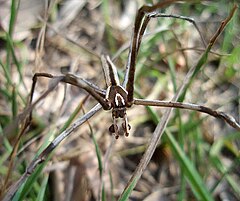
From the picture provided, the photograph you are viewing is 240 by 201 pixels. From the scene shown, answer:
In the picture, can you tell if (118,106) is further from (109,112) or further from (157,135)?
(109,112)

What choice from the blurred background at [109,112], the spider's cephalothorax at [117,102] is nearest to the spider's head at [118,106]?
the spider's cephalothorax at [117,102]

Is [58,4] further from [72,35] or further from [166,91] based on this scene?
[166,91]

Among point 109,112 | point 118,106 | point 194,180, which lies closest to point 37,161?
point 118,106

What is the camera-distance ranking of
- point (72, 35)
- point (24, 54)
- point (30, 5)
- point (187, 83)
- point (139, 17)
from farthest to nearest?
point (72, 35), point (30, 5), point (24, 54), point (187, 83), point (139, 17)

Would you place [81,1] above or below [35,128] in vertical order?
above

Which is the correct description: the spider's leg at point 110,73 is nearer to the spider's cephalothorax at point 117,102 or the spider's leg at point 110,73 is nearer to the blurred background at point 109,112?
the spider's cephalothorax at point 117,102

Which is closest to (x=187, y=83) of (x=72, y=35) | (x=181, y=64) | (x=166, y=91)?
(x=166, y=91)

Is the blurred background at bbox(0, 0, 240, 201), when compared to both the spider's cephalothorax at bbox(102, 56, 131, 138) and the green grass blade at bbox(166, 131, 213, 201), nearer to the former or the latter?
the green grass blade at bbox(166, 131, 213, 201)

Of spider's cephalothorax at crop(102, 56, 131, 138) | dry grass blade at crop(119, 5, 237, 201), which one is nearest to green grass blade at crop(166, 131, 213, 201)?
dry grass blade at crop(119, 5, 237, 201)
